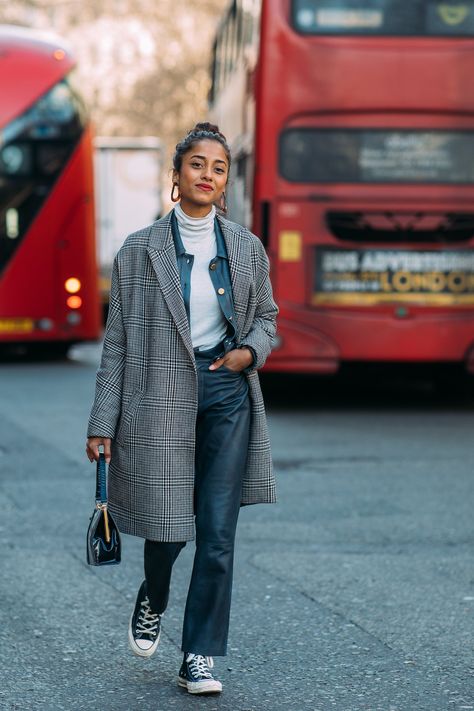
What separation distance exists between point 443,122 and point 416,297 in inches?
60.2

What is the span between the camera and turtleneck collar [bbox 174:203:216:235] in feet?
14.6

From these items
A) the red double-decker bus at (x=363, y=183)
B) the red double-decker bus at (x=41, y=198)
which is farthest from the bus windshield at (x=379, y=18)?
the red double-decker bus at (x=41, y=198)

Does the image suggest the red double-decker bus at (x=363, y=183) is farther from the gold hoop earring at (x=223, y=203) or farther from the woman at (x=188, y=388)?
the woman at (x=188, y=388)

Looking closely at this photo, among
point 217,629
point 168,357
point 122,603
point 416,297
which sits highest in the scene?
point 168,357

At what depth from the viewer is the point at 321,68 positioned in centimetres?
1255

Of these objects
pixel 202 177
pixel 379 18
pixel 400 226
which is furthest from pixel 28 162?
pixel 202 177

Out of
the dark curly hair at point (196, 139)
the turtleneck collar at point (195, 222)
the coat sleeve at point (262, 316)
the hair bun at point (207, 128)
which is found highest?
the hair bun at point (207, 128)

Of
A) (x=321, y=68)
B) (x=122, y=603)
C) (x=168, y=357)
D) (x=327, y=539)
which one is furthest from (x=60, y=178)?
(x=168, y=357)

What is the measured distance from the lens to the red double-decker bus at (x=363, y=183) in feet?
41.1

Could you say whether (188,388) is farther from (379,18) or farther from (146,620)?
(379,18)

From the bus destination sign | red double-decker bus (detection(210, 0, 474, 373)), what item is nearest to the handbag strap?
red double-decker bus (detection(210, 0, 474, 373))

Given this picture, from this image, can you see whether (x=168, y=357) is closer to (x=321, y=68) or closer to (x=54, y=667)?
(x=54, y=667)

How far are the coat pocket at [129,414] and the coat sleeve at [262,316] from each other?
1.16 feet

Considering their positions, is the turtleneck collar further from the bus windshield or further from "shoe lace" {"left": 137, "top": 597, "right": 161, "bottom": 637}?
the bus windshield
